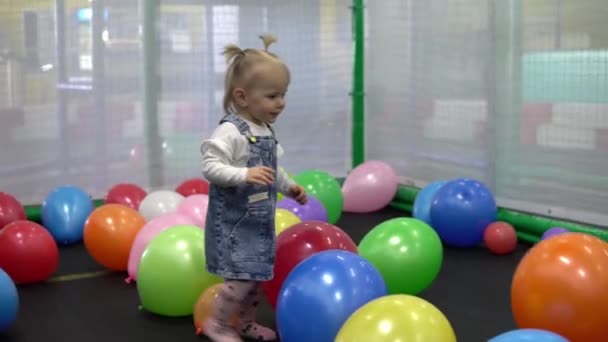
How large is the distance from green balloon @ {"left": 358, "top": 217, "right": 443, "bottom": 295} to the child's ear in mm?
1018

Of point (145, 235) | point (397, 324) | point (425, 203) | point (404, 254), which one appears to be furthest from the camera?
point (425, 203)

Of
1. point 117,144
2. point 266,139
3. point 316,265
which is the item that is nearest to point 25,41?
point 117,144

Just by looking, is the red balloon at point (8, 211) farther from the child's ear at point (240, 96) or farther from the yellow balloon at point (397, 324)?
the yellow balloon at point (397, 324)

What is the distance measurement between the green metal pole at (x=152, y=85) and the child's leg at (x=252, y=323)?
10.5ft

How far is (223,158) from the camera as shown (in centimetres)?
318

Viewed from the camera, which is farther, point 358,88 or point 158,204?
point 358,88

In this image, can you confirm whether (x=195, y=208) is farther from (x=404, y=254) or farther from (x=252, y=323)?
(x=404, y=254)

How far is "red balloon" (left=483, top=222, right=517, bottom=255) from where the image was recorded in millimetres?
4984

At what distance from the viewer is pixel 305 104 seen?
7.02m

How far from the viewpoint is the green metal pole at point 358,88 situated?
23.2 ft

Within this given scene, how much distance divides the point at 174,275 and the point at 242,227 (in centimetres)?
52

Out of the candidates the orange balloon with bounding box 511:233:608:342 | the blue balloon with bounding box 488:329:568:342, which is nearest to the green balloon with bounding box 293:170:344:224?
the orange balloon with bounding box 511:233:608:342

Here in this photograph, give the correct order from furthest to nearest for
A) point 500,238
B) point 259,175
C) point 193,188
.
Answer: point 193,188 < point 500,238 < point 259,175

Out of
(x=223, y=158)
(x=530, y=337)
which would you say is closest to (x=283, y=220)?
(x=223, y=158)
